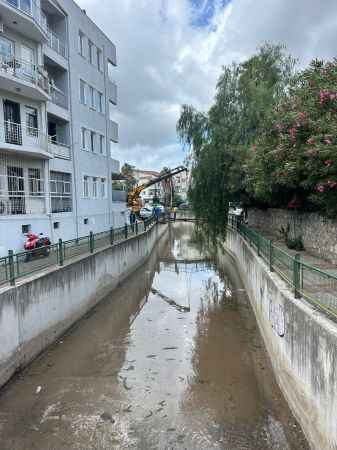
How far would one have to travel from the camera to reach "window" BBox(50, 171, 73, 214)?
16984 millimetres

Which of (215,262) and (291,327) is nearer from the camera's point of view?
(291,327)

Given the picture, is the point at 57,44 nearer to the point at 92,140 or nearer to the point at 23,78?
the point at 23,78

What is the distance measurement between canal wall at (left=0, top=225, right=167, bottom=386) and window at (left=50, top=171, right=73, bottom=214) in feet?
14.4

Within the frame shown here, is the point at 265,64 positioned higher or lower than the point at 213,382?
higher

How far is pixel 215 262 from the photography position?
22828 millimetres

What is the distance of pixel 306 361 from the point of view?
5398 mm

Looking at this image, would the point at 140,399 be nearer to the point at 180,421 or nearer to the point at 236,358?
the point at 180,421

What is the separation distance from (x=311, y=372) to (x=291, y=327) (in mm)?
1274

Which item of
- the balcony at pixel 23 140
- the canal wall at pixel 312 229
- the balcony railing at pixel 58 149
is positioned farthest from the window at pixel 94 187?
the canal wall at pixel 312 229

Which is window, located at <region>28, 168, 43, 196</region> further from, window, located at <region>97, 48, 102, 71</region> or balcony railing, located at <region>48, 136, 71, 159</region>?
window, located at <region>97, 48, 102, 71</region>

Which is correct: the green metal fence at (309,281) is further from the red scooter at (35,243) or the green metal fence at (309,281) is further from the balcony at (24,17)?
the balcony at (24,17)

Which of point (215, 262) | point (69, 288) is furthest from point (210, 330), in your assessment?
point (215, 262)

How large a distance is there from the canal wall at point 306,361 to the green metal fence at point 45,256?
6617 mm

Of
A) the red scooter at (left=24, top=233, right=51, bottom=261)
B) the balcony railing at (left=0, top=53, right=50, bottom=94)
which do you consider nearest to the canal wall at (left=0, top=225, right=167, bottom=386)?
the red scooter at (left=24, top=233, right=51, bottom=261)
